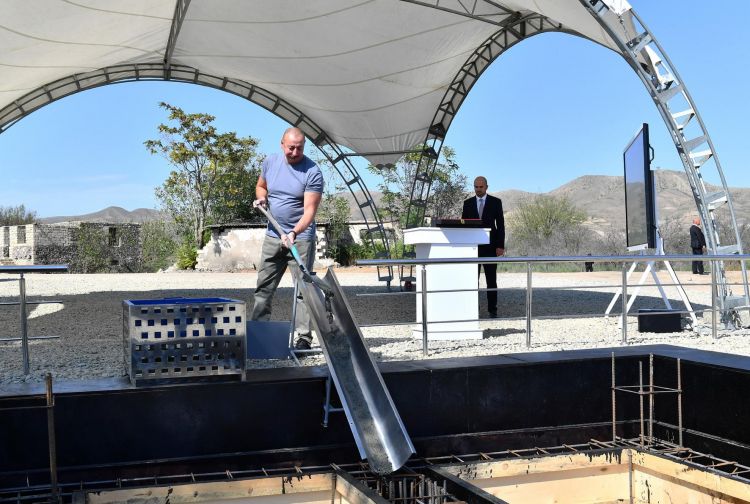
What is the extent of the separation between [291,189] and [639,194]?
4123mm

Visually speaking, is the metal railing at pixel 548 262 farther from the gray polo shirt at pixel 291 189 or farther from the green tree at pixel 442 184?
the green tree at pixel 442 184

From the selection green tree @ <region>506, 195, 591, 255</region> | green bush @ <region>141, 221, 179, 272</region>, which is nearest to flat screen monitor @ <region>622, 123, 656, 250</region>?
green tree @ <region>506, 195, 591, 255</region>

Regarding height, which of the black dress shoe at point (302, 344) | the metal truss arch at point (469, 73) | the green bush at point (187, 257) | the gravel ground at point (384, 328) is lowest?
the gravel ground at point (384, 328)

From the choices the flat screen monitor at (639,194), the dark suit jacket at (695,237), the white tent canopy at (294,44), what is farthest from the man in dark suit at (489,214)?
the dark suit jacket at (695,237)

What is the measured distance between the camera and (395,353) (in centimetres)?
582

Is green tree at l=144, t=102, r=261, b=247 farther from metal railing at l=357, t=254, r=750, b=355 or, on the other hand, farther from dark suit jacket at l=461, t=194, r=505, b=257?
metal railing at l=357, t=254, r=750, b=355

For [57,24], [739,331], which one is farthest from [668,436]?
[57,24]

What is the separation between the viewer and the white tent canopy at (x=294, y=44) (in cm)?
885

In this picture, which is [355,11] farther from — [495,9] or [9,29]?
[9,29]

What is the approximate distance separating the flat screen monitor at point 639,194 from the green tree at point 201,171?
18410mm

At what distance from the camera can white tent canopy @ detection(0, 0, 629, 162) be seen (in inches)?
348

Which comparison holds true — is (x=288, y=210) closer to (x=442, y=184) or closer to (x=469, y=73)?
(x=469, y=73)

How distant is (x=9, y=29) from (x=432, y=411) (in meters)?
7.08

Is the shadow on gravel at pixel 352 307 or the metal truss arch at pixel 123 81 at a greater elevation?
the metal truss arch at pixel 123 81
